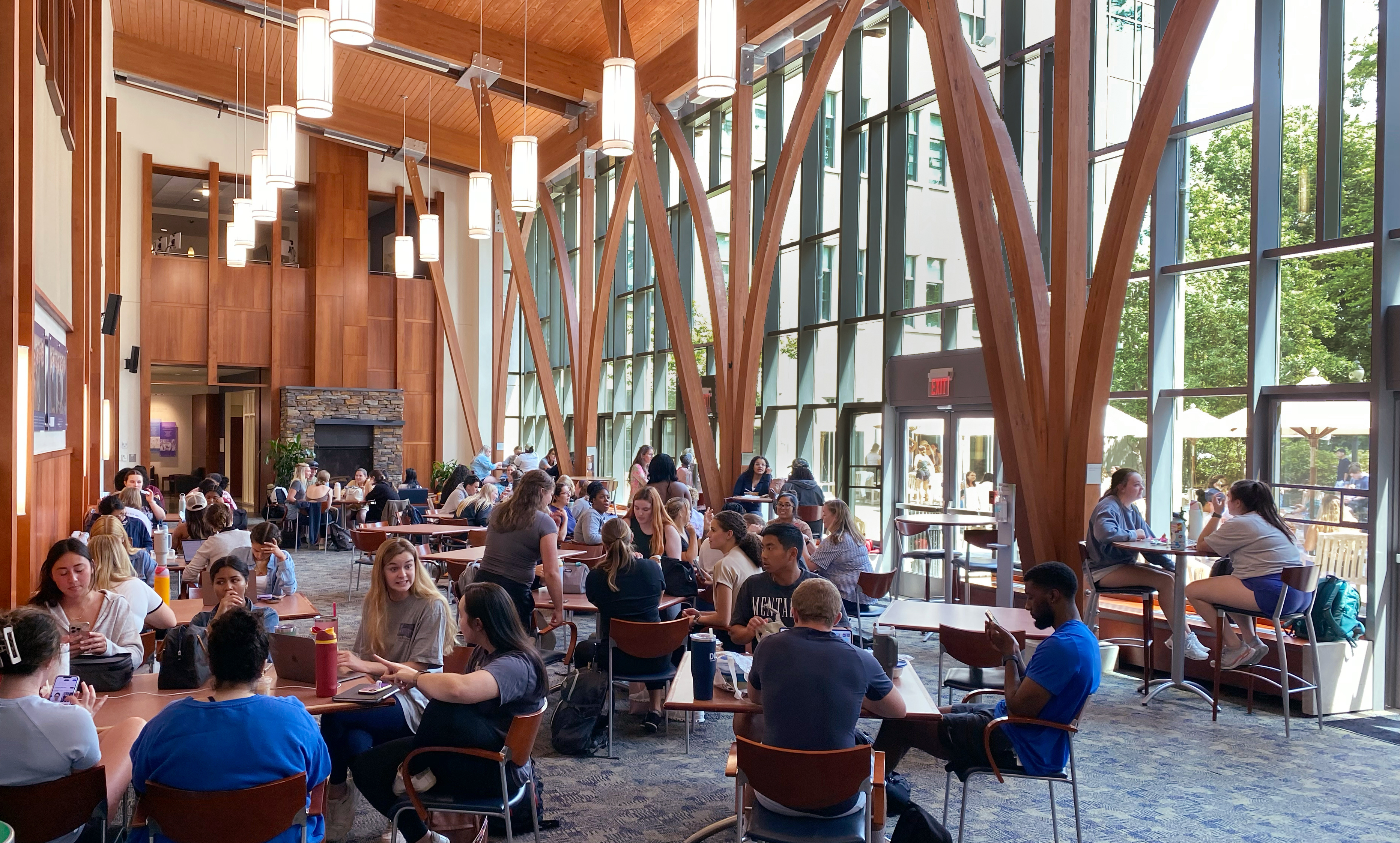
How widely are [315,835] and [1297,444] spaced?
664 centimetres

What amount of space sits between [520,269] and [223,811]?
1352 cm

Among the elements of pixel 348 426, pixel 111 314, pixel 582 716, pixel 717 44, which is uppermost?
pixel 717 44

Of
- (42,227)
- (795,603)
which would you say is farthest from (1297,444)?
(42,227)

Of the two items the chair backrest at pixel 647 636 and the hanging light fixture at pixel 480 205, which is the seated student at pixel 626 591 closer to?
the chair backrest at pixel 647 636

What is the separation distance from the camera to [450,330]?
19000mm

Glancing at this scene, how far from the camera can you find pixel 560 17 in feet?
43.2

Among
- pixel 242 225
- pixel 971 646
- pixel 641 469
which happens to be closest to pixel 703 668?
pixel 971 646

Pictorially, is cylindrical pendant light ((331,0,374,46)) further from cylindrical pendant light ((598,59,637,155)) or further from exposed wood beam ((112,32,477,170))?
exposed wood beam ((112,32,477,170))

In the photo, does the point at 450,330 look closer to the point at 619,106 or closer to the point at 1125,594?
the point at 619,106

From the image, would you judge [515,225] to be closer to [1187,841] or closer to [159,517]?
[159,517]

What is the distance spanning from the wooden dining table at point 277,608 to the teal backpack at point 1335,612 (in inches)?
229

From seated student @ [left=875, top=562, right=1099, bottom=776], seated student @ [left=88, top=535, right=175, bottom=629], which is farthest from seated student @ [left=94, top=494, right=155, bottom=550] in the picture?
seated student @ [left=875, top=562, right=1099, bottom=776]

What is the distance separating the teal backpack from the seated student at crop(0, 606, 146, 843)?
6.41 meters

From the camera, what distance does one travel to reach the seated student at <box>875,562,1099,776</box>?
3664 millimetres
